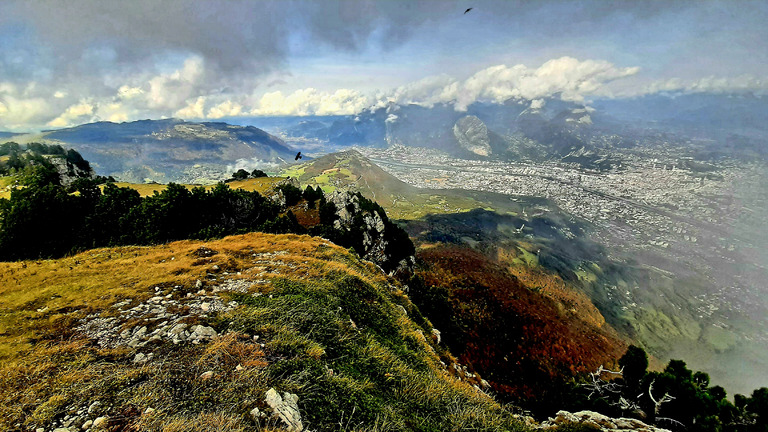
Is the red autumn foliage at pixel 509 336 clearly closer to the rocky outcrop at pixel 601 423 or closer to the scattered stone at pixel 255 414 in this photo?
the rocky outcrop at pixel 601 423

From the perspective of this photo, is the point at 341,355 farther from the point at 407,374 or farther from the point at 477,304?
the point at 477,304

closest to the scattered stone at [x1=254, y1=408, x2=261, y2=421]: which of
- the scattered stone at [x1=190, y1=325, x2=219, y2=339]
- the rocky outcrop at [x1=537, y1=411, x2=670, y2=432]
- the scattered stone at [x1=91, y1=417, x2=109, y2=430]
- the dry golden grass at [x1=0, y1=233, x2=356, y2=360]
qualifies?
the scattered stone at [x1=91, y1=417, x2=109, y2=430]

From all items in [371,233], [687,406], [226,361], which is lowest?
[687,406]

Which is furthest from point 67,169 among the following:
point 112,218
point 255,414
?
point 255,414

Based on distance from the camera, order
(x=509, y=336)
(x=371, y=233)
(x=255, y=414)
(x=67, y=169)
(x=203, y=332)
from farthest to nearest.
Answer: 1. (x=67, y=169)
2. (x=371, y=233)
3. (x=509, y=336)
4. (x=203, y=332)
5. (x=255, y=414)

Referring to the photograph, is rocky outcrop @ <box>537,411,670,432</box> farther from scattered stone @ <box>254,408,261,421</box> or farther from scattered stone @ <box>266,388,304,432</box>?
scattered stone @ <box>254,408,261,421</box>

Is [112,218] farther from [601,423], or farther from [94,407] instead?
[601,423]
